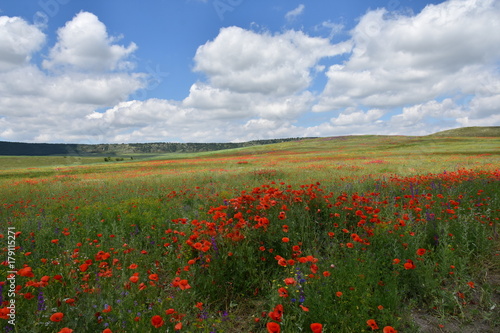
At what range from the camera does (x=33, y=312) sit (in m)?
2.67

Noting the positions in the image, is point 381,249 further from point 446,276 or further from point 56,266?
point 56,266

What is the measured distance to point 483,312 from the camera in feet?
8.97

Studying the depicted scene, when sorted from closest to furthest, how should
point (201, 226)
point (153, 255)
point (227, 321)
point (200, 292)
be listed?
point (227, 321), point (200, 292), point (201, 226), point (153, 255)

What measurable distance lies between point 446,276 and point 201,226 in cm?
346

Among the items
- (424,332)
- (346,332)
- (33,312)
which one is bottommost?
(424,332)

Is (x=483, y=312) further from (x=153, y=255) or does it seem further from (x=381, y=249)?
(x=153, y=255)

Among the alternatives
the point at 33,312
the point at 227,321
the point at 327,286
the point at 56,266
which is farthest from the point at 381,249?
the point at 56,266

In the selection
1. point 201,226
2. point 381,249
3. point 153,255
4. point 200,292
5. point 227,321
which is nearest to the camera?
point 227,321

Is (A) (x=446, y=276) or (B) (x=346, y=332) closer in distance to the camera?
(B) (x=346, y=332)

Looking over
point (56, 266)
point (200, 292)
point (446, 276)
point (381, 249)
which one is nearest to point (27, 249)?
point (56, 266)

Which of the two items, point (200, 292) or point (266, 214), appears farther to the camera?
point (266, 214)

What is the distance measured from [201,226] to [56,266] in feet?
6.64

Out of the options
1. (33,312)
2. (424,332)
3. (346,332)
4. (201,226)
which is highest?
(201,226)

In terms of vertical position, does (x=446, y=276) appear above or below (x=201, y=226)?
below
